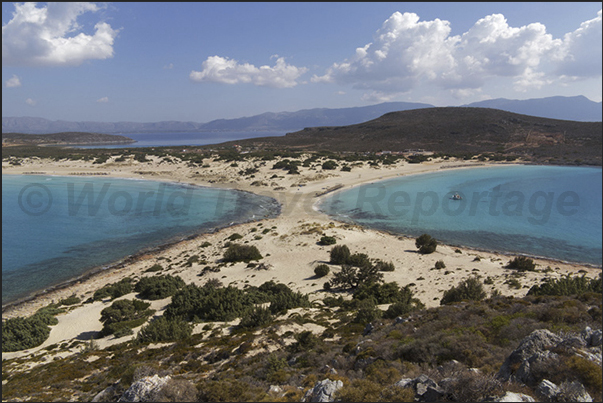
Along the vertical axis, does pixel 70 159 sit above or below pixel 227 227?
above

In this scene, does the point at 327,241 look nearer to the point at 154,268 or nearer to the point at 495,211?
the point at 154,268

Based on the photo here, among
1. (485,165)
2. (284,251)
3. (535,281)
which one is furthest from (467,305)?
(485,165)

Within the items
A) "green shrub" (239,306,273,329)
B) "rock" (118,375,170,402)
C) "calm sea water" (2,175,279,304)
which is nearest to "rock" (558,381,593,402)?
"rock" (118,375,170,402)

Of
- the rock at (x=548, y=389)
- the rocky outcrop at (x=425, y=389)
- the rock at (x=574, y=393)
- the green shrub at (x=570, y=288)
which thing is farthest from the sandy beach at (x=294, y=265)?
the rock at (x=574, y=393)

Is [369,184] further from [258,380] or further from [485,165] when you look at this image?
[258,380]

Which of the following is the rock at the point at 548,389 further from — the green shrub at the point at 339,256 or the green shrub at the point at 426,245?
the green shrub at the point at 426,245

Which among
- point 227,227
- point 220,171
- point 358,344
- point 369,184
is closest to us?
point 358,344
